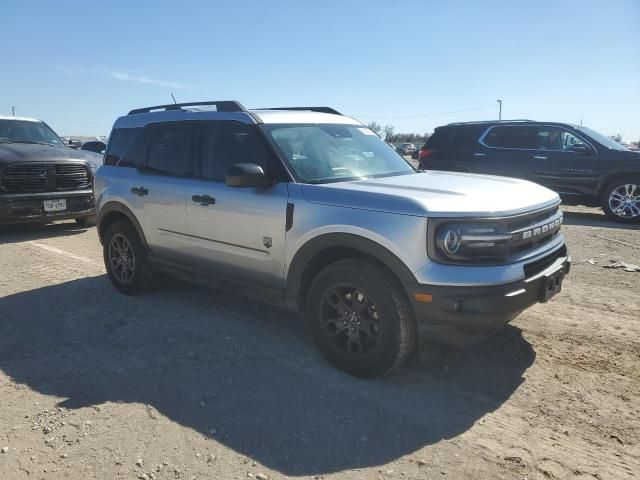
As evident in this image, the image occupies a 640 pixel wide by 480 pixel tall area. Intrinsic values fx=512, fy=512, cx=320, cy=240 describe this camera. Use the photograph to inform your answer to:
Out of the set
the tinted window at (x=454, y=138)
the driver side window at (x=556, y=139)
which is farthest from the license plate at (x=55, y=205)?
the driver side window at (x=556, y=139)

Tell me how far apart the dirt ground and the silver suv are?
16.4 inches

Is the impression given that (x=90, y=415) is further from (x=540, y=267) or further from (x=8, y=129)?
(x=8, y=129)

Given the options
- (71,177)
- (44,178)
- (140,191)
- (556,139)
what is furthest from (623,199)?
(44,178)

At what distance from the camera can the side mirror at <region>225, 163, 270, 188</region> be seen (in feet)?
12.3

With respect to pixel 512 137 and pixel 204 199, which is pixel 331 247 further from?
pixel 512 137

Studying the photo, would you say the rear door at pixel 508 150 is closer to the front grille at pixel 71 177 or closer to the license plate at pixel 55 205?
the front grille at pixel 71 177

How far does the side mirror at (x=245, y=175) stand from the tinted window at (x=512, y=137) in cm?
809

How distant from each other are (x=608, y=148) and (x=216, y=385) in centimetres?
901

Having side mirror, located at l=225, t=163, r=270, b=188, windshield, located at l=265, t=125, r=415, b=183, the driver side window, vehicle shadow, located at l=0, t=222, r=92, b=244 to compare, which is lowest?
vehicle shadow, located at l=0, t=222, r=92, b=244

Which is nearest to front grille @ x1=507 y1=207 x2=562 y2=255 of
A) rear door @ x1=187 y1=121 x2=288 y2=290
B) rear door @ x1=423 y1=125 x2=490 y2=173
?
rear door @ x1=187 y1=121 x2=288 y2=290

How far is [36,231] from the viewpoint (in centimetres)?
936

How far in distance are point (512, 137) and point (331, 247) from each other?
8.25 metres

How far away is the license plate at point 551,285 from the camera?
10.9 ft

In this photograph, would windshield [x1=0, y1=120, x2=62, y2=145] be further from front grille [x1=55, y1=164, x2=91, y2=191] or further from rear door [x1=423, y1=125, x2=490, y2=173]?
rear door [x1=423, y1=125, x2=490, y2=173]
